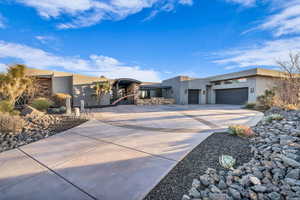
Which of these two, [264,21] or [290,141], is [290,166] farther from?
[264,21]

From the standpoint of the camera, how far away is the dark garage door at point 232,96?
53.8ft

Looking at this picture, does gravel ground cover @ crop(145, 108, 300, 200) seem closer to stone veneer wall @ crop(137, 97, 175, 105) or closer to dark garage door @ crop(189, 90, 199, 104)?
stone veneer wall @ crop(137, 97, 175, 105)

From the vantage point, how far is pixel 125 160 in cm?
263

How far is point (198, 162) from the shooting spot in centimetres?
250

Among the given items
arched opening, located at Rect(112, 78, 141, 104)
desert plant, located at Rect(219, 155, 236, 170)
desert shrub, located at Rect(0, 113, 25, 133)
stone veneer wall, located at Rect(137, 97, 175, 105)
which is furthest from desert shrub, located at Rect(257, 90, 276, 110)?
desert shrub, located at Rect(0, 113, 25, 133)

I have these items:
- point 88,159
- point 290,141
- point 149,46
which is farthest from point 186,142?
point 149,46

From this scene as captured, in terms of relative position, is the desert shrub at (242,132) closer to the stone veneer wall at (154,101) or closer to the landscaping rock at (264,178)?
the landscaping rock at (264,178)

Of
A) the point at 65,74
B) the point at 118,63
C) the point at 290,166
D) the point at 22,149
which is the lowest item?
the point at 22,149

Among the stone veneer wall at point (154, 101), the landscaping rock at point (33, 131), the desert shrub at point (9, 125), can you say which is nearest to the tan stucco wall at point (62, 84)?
the landscaping rock at point (33, 131)

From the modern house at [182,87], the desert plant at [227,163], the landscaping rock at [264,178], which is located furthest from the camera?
the modern house at [182,87]

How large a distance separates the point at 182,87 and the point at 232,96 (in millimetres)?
7013

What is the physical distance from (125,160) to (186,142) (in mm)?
1790

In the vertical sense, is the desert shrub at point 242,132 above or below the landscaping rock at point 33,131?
above

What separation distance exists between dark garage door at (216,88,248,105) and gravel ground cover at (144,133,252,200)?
16036mm
